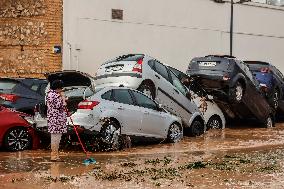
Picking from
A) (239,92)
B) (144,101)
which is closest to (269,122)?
(239,92)

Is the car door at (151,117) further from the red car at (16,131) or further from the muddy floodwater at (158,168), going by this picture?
the red car at (16,131)

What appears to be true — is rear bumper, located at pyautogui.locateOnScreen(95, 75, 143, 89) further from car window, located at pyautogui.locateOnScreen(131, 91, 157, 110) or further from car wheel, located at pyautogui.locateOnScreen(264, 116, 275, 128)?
car wheel, located at pyautogui.locateOnScreen(264, 116, 275, 128)

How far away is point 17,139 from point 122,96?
283cm

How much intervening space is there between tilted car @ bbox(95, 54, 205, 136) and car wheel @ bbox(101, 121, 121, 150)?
236cm

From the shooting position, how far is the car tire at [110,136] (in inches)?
530

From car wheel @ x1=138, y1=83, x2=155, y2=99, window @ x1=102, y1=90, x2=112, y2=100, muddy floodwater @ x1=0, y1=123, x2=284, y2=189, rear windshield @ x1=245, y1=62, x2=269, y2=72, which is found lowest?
muddy floodwater @ x1=0, y1=123, x2=284, y2=189

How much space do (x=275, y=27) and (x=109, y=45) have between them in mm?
13131

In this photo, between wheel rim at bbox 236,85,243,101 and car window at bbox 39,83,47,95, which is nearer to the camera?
car window at bbox 39,83,47,95

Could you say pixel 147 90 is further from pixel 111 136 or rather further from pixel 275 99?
pixel 275 99

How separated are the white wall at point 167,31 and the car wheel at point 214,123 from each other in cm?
740

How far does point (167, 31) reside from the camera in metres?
28.0

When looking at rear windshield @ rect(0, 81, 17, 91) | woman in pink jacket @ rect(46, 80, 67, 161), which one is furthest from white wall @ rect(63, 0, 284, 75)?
woman in pink jacket @ rect(46, 80, 67, 161)

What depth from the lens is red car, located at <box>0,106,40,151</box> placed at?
1352 cm

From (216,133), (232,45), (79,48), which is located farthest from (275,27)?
(216,133)
